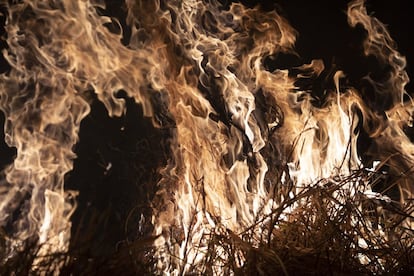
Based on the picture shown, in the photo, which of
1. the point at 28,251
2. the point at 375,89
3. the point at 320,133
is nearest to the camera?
the point at 28,251

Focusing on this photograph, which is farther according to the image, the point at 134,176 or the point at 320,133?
the point at 134,176

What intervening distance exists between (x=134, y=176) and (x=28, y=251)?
275cm

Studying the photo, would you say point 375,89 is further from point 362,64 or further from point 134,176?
point 134,176

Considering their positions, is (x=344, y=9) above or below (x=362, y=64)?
above

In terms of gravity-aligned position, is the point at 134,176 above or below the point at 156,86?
below

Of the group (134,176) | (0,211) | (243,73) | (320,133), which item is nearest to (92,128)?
(134,176)

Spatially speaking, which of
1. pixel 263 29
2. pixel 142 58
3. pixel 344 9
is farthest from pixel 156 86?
pixel 344 9

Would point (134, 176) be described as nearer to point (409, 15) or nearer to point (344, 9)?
point (344, 9)

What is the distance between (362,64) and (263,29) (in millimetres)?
1110

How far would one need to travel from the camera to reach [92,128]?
4.27 meters

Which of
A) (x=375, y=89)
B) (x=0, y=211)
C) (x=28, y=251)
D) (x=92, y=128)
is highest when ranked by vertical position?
(x=28, y=251)

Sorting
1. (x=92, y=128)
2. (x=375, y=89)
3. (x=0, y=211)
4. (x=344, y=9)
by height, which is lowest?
(x=0, y=211)

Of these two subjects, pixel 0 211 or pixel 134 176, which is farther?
pixel 134 176

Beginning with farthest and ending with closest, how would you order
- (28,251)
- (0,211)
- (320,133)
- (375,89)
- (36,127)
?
(375,89)
(0,211)
(36,127)
(320,133)
(28,251)
